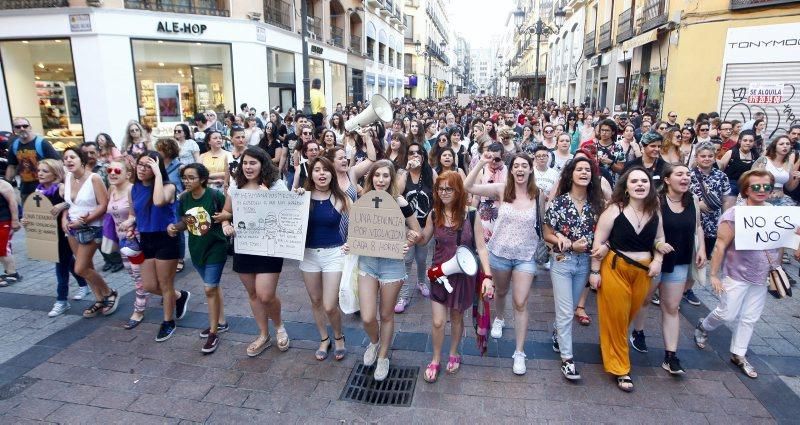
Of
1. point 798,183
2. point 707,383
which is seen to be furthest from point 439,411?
point 798,183

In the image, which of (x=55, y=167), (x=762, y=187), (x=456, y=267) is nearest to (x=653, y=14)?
(x=762, y=187)

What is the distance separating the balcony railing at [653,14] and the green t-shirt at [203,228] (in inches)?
641

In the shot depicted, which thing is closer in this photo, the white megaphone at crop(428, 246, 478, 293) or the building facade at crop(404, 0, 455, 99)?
the white megaphone at crop(428, 246, 478, 293)

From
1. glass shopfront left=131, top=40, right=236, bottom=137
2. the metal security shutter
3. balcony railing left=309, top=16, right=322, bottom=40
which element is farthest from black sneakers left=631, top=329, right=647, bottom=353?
balcony railing left=309, top=16, right=322, bottom=40

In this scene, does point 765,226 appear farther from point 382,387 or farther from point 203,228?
point 203,228

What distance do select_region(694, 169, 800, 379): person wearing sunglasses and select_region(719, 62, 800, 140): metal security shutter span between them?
39.8 feet

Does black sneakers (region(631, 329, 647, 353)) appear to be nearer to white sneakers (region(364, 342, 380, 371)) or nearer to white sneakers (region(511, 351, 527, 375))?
white sneakers (region(511, 351, 527, 375))

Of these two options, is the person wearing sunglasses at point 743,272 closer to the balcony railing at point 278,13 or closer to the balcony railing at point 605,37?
the balcony railing at point 278,13

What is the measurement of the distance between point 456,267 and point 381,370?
1.15 m

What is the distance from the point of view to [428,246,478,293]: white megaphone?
3462 mm

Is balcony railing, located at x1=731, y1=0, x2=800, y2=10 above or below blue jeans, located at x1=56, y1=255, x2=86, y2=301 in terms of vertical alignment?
above

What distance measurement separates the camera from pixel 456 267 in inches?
140

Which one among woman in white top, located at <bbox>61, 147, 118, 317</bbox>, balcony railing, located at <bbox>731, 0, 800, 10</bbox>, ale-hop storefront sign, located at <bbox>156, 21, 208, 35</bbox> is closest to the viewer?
woman in white top, located at <bbox>61, 147, 118, 317</bbox>

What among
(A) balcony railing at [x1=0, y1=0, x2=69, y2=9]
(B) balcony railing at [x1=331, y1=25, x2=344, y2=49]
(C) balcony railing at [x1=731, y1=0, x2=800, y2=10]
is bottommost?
(C) balcony railing at [x1=731, y1=0, x2=800, y2=10]
